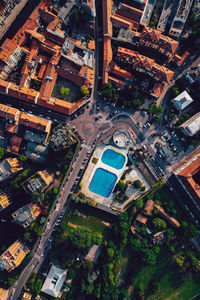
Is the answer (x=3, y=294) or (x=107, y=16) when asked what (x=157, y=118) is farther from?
(x=3, y=294)

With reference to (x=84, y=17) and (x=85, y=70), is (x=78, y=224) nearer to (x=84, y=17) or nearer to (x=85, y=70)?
(x=85, y=70)

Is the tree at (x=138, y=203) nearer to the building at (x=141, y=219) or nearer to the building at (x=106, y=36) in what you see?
the building at (x=141, y=219)

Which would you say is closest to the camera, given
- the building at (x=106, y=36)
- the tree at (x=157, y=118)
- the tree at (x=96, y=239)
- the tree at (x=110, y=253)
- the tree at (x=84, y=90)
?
the building at (x=106, y=36)

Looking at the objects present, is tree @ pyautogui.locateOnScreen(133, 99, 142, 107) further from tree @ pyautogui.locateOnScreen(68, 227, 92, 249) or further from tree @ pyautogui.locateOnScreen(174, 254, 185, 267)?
tree @ pyautogui.locateOnScreen(174, 254, 185, 267)

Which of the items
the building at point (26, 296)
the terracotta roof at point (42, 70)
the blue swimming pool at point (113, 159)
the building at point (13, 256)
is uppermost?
the terracotta roof at point (42, 70)

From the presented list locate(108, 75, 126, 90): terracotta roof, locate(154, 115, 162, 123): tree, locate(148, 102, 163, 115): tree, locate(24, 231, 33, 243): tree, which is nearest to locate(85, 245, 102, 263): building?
locate(24, 231, 33, 243): tree

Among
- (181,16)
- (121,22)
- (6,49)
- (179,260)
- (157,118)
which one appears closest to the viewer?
(6,49)

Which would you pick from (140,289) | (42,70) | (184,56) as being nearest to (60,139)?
(42,70)

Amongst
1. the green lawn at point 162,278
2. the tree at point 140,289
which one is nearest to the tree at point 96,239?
the green lawn at point 162,278
